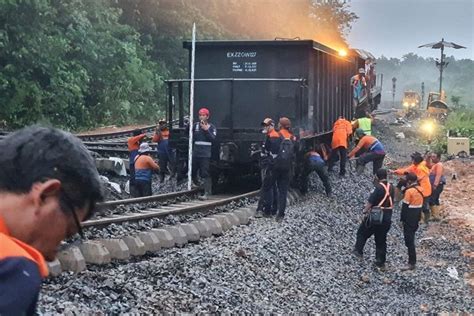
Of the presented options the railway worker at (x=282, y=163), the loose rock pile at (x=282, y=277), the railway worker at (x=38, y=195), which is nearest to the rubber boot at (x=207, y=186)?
the loose rock pile at (x=282, y=277)

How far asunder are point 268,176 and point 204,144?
1.96 m

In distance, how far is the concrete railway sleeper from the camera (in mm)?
6547

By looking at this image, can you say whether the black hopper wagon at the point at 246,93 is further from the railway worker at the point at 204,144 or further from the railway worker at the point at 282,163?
the railway worker at the point at 282,163

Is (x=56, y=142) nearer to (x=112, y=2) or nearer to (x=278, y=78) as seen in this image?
(x=278, y=78)

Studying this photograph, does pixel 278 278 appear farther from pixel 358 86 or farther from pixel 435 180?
pixel 358 86

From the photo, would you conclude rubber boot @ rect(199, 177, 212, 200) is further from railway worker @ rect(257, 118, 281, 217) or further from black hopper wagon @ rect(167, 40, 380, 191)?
railway worker @ rect(257, 118, 281, 217)

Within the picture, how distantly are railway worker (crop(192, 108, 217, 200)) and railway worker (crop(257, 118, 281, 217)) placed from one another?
1.57m

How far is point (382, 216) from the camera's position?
10773mm

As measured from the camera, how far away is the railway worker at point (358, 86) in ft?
73.6

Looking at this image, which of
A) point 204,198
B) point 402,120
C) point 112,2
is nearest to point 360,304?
point 204,198

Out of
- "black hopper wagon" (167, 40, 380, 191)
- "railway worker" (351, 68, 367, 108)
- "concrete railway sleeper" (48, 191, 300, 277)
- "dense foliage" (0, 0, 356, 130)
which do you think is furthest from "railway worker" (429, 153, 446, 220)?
"dense foliage" (0, 0, 356, 130)

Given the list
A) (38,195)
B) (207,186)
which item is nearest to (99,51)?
(207,186)

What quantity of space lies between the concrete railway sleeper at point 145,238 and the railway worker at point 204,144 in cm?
124

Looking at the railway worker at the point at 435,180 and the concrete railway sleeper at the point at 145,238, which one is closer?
the concrete railway sleeper at the point at 145,238
